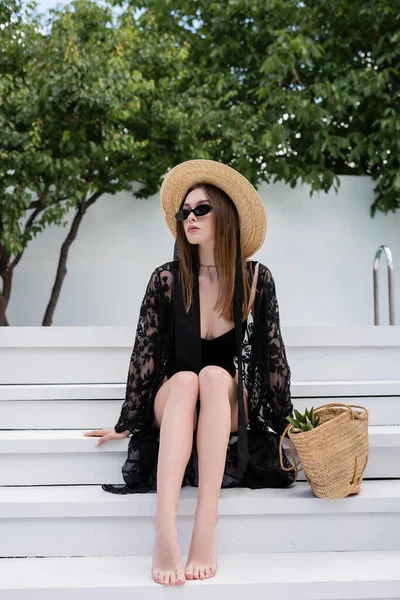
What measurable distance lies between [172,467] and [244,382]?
508 millimetres

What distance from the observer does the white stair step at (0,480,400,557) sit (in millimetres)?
1988

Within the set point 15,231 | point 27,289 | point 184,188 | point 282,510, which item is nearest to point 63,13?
point 15,231

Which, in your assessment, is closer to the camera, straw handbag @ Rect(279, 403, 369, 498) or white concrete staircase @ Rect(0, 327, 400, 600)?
white concrete staircase @ Rect(0, 327, 400, 600)

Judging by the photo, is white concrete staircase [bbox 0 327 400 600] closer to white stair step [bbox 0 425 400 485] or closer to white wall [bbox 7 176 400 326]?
white stair step [bbox 0 425 400 485]

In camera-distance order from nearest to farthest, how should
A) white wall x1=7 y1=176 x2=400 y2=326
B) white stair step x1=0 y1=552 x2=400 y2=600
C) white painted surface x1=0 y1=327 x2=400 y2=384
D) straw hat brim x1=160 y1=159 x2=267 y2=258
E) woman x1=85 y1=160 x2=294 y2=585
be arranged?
white stair step x1=0 y1=552 x2=400 y2=600 → woman x1=85 y1=160 x2=294 y2=585 → straw hat brim x1=160 y1=159 x2=267 y2=258 → white painted surface x1=0 y1=327 x2=400 y2=384 → white wall x1=7 y1=176 x2=400 y2=326

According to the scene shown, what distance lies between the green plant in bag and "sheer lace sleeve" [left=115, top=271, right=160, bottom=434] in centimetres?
50

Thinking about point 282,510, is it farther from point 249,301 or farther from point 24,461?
point 24,461

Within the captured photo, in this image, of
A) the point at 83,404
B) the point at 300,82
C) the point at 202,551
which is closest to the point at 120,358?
the point at 83,404

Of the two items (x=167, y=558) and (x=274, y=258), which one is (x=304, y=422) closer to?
(x=167, y=558)

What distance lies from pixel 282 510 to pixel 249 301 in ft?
2.29

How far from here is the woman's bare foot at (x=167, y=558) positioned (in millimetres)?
1707

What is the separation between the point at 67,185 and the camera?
4.99 meters

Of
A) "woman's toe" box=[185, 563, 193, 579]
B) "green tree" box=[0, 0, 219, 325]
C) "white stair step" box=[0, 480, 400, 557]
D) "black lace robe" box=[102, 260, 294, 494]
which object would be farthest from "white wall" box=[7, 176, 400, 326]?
"woman's toe" box=[185, 563, 193, 579]

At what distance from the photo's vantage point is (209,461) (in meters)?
1.87
